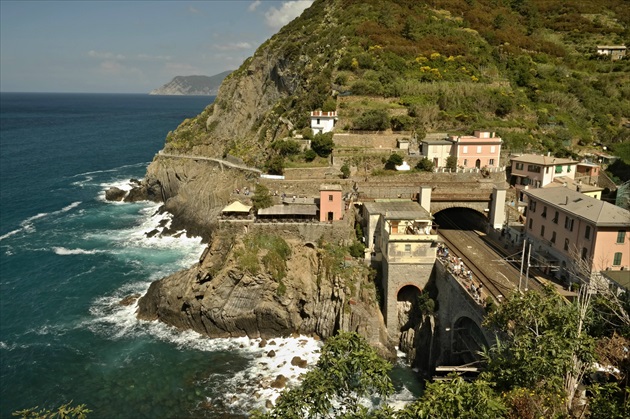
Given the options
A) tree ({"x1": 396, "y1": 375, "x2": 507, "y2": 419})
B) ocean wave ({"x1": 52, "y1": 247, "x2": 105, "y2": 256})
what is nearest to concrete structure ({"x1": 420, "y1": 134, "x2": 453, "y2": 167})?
tree ({"x1": 396, "y1": 375, "x2": 507, "y2": 419})

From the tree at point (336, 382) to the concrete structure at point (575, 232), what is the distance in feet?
51.9

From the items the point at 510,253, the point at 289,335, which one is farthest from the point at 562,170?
the point at 289,335

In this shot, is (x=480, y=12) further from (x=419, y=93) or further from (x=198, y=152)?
(x=198, y=152)

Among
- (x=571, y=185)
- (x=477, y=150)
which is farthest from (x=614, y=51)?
(x=571, y=185)

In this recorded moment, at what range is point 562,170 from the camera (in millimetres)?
48969

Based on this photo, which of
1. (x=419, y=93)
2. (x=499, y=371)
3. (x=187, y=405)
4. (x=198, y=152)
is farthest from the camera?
(x=198, y=152)

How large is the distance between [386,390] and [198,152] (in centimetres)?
6459

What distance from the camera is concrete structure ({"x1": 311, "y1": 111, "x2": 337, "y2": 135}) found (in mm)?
57281

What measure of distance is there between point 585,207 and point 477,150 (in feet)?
74.1

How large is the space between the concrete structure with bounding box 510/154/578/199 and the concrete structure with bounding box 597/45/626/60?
5554 centimetres

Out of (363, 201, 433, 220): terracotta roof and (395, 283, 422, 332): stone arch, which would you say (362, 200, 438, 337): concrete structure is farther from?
(395, 283, 422, 332): stone arch

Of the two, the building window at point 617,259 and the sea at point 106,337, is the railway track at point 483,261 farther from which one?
the sea at point 106,337

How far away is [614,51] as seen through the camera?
88312 millimetres

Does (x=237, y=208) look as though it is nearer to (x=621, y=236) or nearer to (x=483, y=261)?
(x=483, y=261)
